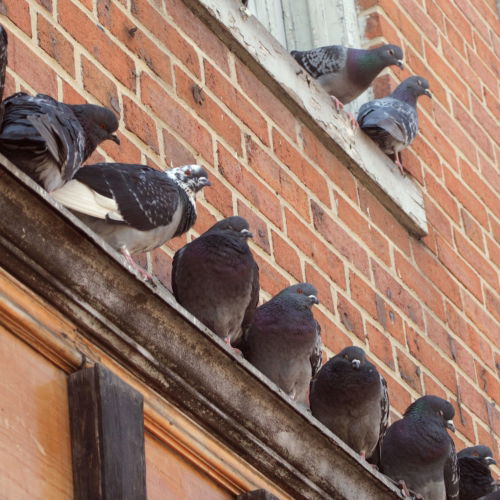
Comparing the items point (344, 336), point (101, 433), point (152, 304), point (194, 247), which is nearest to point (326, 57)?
point (344, 336)

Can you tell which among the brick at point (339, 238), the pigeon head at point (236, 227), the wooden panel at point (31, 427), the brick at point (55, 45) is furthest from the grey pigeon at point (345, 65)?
the wooden panel at point (31, 427)

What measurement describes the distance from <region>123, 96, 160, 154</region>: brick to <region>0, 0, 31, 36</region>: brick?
414 millimetres

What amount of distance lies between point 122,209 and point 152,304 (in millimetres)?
345

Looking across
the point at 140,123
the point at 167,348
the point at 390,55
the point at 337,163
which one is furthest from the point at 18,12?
the point at 390,55

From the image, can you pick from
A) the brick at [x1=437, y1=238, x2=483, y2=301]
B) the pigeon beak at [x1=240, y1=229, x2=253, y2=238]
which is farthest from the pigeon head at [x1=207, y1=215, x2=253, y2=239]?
the brick at [x1=437, y1=238, x2=483, y2=301]

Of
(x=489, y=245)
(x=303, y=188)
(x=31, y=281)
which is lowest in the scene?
(x=489, y=245)

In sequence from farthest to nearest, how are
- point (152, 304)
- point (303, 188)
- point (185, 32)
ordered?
point (303, 188)
point (185, 32)
point (152, 304)

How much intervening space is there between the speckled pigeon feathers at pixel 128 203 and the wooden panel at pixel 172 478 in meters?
0.54

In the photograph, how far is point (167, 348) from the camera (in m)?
3.53

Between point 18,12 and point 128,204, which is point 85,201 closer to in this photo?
point 128,204

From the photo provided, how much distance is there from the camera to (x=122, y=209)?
148 inches

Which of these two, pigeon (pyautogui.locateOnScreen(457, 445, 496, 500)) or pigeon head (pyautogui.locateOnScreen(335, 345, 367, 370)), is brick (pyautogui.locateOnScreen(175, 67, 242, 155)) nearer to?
pigeon head (pyautogui.locateOnScreen(335, 345, 367, 370))

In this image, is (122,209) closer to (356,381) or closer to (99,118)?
(99,118)

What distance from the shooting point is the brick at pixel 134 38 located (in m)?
4.68
